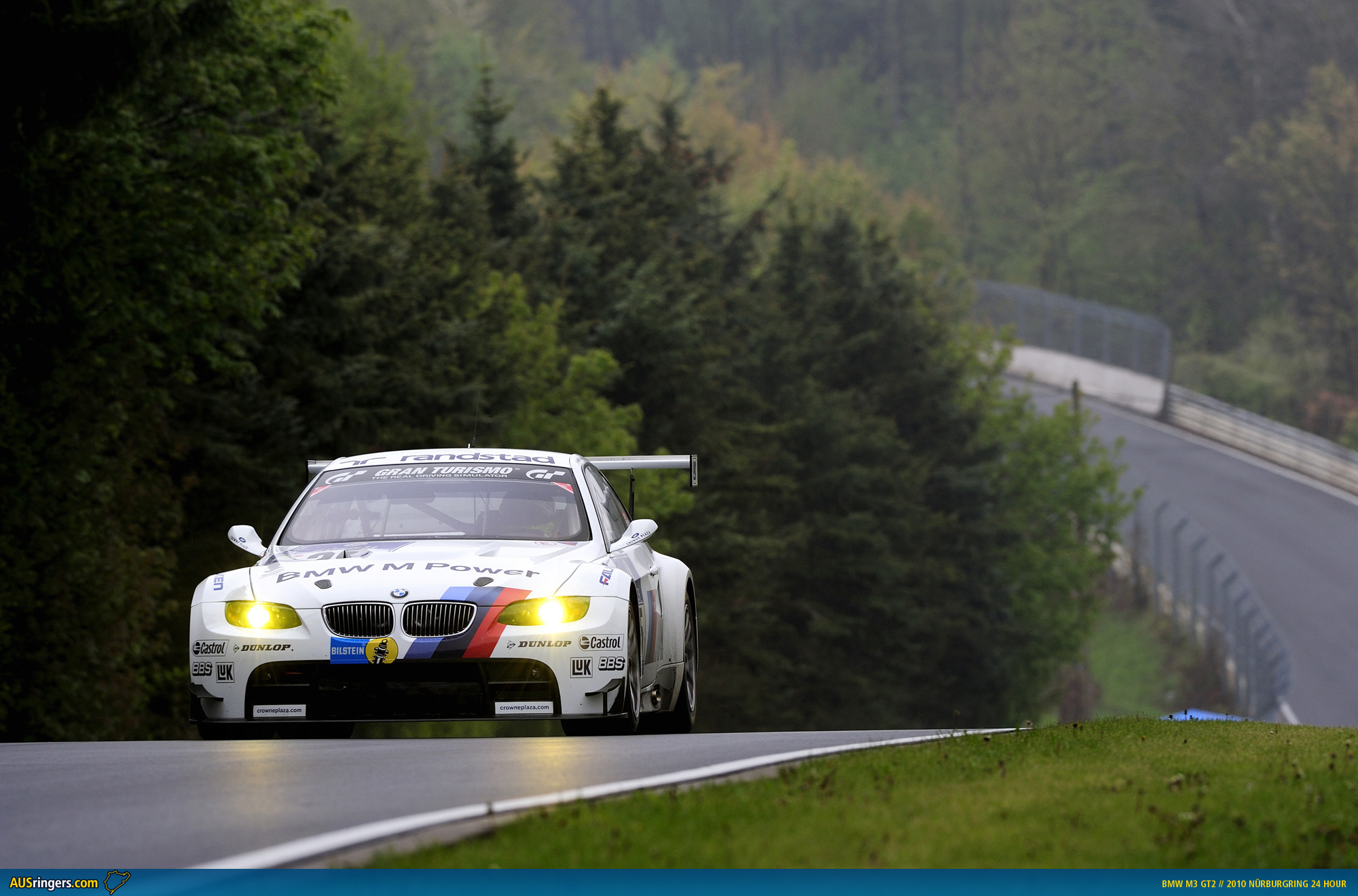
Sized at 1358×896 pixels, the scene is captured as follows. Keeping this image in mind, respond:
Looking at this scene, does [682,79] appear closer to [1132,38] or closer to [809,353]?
[1132,38]

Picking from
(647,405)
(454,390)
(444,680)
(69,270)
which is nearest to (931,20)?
(647,405)

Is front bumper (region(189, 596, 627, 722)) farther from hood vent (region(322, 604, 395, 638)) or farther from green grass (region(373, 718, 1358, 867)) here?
green grass (region(373, 718, 1358, 867))

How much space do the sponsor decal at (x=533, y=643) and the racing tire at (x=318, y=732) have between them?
1646mm

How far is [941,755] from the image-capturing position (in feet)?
33.2

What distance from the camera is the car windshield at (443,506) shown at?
12266 mm

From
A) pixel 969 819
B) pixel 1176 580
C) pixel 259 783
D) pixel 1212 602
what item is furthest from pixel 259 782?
pixel 1176 580

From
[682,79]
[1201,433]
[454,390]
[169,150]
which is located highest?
[682,79]

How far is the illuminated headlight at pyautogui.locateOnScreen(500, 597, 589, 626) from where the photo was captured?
36.4 feet

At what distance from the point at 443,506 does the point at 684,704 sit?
2264 millimetres

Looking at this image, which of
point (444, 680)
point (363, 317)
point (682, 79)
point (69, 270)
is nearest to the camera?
point (444, 680)

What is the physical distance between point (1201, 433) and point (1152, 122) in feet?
164

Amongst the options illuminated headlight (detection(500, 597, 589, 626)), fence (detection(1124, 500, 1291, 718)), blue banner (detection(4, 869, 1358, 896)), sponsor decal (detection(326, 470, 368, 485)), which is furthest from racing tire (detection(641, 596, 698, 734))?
fence (detection(1124, 500, 1291, 718))

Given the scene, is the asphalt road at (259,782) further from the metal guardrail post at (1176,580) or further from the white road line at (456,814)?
the metal guardrail post at (1176,580)

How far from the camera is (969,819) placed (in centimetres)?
762
